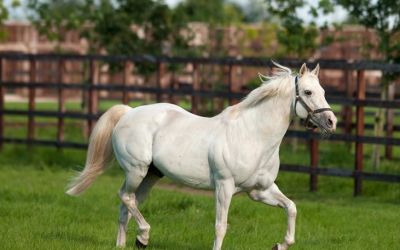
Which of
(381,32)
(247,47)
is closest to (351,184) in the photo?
(381,32)

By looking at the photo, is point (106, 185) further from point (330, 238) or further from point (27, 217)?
point (330, 238)

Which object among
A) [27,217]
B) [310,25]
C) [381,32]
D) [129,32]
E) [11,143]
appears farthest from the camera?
[129,32]

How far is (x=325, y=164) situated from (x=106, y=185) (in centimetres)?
399

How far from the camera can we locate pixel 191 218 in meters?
10.4

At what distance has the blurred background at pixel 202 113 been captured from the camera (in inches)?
378

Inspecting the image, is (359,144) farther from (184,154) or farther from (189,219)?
(184,154)

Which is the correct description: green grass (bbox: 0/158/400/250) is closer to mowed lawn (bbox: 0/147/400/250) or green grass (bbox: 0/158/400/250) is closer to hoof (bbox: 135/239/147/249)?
mowed lawn (bbox: 0/147/400/250)

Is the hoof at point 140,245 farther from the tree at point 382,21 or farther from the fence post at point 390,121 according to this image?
the fence post at point 390,121

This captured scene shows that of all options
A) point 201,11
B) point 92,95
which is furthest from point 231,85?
point 201,11

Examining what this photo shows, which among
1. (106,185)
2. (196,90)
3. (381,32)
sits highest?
(381,32)

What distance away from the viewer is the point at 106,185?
44.2 feet

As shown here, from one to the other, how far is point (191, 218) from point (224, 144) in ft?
8.49

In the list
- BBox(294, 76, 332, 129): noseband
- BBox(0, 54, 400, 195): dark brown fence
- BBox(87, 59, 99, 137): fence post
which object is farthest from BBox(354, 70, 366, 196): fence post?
BBox(294, 76, 332, 129): noseband

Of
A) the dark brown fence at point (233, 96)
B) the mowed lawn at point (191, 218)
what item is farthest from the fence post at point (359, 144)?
the mowed lawn at point (191, 218)
